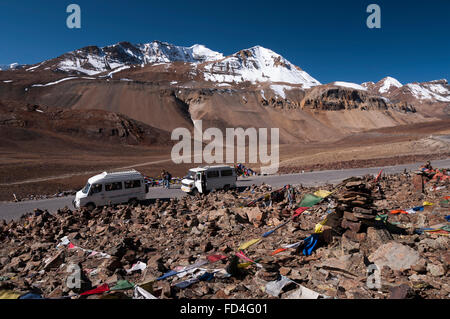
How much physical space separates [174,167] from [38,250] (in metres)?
27.0

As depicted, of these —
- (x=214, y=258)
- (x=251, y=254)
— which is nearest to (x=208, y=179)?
(x=251, y=254)

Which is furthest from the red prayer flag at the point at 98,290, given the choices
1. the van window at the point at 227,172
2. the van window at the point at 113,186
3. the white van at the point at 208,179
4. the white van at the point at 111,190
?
the van window at the point at 227,172

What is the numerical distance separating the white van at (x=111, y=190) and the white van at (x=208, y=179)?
111 inches

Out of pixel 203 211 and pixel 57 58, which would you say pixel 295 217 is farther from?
pixel 57 58

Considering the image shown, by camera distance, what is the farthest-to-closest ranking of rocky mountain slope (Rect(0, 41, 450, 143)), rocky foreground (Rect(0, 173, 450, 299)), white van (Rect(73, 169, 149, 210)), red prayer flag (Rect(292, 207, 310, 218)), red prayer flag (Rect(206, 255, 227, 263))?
rocky mountain slope (Rect(0, 41, 450, 143))
white van (Rect(73, 169, 149, 210))
red prayer flag (Rect(292, 207, 310, 218))
red prayer flag (Rect(206, 255, 227, 263))
rocky foreground (Rect(0, 173, 450, 299))

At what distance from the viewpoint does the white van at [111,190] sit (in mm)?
12383

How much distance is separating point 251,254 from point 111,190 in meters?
9.28

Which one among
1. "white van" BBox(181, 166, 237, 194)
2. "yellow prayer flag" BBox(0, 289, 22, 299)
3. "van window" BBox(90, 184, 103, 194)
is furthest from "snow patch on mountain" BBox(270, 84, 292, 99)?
"yellow prayer flag" BBox(0, 289, 22, 299)

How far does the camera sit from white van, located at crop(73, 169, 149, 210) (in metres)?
12.4

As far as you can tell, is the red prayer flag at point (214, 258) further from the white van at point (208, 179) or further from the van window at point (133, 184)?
the white van at point (208, 179)

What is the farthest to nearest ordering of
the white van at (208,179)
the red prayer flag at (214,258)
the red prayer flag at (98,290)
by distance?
the white van at (208,179), the red prayer flag at (214,258), the red prayer flag at (98,290)

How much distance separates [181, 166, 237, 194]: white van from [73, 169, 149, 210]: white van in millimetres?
2828

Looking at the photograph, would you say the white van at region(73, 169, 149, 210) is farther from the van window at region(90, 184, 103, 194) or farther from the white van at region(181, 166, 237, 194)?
the white van at region(181, 166, 237, 194)

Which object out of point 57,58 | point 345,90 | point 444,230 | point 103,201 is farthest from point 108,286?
point 57,58
